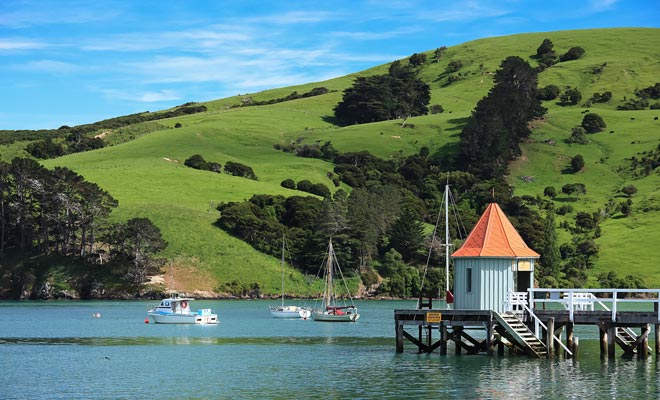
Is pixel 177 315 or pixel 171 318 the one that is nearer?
pixel 171 318

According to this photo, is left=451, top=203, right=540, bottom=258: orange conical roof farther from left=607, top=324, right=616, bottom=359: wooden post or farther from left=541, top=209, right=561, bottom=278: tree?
left=541, top=209, right=561, bottom=278: tree

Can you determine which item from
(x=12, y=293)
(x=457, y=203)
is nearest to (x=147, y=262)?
(x=12, y=293)

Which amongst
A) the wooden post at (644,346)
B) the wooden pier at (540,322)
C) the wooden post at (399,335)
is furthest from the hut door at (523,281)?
the wooden post at (399,335)

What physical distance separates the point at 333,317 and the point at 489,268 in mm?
49870

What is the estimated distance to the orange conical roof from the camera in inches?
2365

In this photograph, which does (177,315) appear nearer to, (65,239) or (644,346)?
(65,239)

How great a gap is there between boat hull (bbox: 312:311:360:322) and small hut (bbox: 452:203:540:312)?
147ft

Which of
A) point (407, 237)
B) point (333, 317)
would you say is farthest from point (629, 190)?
point (333, 317)

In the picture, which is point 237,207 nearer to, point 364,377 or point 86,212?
point 86,212

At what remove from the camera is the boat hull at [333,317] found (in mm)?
105250

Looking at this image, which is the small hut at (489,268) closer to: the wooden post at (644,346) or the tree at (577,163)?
the wooden post at (644,346)

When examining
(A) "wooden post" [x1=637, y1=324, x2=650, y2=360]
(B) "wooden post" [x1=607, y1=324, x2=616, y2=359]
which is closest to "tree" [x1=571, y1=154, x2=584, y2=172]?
(A) "wooden post" [x1=637, y1=324, x2=650, y2=360]

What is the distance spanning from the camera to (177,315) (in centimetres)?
10544

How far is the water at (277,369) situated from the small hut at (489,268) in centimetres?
339
